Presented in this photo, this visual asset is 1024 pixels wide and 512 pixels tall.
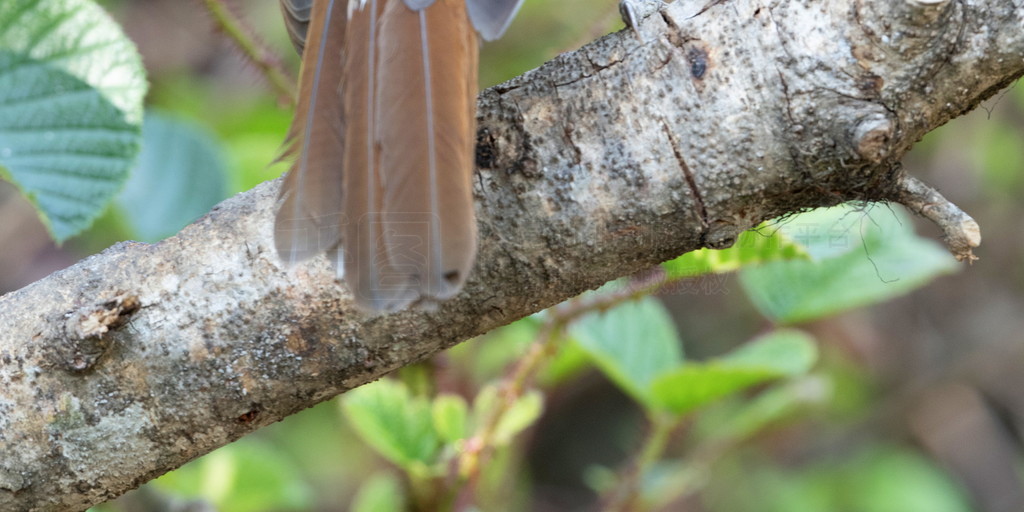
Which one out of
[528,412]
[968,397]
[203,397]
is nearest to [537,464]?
[968,397]

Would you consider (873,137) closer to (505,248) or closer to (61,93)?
(505,248)

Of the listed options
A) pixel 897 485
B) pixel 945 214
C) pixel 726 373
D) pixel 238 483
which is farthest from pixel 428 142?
pixel 897 485

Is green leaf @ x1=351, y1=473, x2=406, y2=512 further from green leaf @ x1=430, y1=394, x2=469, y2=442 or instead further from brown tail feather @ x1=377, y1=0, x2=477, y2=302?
brown tail feather @ x1=377, y1=0, x2=477, y2=302

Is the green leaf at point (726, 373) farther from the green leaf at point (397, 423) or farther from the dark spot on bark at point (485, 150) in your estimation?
the dark spot on bark at point (485, 150)

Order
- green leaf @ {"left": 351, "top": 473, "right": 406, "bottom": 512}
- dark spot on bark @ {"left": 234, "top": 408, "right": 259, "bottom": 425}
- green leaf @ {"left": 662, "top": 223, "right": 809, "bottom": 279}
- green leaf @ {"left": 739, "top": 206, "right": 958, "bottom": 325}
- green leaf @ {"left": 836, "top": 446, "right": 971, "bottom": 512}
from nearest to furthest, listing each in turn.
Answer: dark spot on bark @ {"left": 234, "top": 408, "right": 259, "bottom": 425}
green leaf @ {"left": 662, "top": 223, "right": 809, "bottom": 279}
green leaf @ {"left": 351, "top": 473, "right": 406, "bottom": 512}
green leaf @ {"left": 739, "top": 206, "right": 958, "bottom": 325}
green leaf @ {"left": 836, "top": 446, "right": 971, "bottom": 512}

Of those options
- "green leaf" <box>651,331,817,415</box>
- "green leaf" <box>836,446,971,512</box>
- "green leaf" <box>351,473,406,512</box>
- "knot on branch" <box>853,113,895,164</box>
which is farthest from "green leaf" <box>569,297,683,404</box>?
"green leaf" <box>836,446,971,512</box>

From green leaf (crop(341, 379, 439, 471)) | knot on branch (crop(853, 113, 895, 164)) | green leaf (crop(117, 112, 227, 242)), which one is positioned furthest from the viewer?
green leaf (crop(117, 112, 227, 242))
